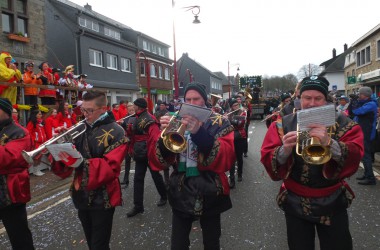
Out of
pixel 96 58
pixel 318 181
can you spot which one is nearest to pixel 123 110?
pixel 318 181

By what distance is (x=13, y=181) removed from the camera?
3.12m

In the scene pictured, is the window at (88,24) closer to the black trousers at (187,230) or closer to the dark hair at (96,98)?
the dark hair at (96,98)

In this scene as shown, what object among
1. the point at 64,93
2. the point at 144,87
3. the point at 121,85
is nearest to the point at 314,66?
the point at 144,87

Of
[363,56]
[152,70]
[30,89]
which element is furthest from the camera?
[152,70]

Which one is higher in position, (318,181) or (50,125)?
(50,125)

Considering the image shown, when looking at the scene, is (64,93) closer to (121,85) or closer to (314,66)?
(121,85)

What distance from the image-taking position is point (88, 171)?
8.84ft

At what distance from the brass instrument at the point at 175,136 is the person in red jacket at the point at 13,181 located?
4.93 feet

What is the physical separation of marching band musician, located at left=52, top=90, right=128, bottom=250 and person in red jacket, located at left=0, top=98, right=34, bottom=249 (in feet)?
1.78

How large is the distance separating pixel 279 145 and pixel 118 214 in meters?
3.57

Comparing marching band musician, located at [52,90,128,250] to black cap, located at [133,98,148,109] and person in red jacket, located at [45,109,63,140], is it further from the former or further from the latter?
person in red jacket, located at [45,109,63,140]

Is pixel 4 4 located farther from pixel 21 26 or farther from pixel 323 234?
pixel 323 234

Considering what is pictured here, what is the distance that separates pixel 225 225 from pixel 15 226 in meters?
2.69

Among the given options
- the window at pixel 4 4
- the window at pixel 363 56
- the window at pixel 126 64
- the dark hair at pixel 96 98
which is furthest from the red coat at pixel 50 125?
the window at pixel 363 56
